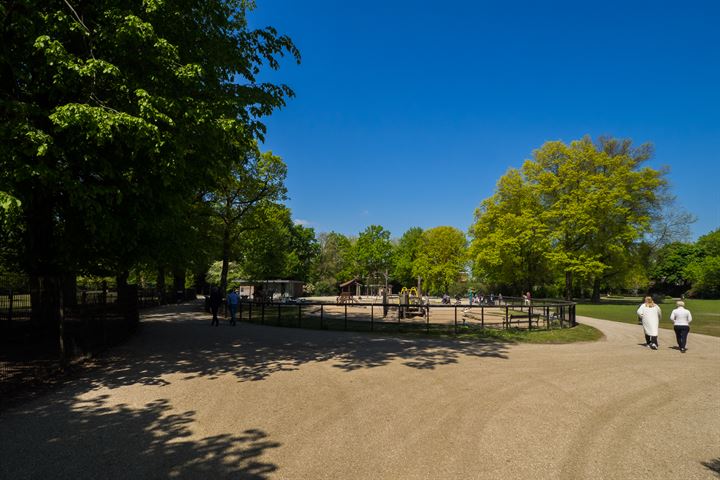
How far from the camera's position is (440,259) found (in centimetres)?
6738

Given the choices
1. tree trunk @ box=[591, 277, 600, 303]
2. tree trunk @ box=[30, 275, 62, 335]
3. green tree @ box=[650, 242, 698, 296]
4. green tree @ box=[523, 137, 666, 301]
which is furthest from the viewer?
green tree @ box=[650, 242, 698, 296]

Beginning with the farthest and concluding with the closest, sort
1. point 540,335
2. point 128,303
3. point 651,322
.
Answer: point 540,335
point 128,303
point 651,322

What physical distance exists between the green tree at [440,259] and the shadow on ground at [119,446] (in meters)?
58.1

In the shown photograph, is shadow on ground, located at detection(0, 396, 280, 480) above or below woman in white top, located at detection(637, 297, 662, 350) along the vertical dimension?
below

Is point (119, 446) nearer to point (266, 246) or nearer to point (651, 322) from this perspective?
point (651, 322)

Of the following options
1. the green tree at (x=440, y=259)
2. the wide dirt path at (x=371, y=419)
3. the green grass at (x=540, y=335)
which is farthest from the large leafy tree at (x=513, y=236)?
the wide dirt path at (x=371, y=419)

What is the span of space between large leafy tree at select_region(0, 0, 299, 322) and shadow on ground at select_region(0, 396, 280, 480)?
11.8 feet

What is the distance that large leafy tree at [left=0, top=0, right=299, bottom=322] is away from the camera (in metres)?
7.39

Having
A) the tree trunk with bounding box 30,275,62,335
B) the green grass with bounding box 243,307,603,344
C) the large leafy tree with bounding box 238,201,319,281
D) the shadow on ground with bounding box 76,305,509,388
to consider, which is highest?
the large leafy tree with bounding box 238,201,319,281

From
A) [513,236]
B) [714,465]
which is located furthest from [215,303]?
[513,236]

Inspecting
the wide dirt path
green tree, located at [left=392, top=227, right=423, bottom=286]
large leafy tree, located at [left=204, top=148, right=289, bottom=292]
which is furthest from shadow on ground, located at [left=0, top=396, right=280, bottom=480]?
green tree, located at [left=392, top=227, right=423, bottom=286]

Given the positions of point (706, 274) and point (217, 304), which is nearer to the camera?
point (217, 304)

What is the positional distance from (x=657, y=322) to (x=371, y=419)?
11401 millimetres

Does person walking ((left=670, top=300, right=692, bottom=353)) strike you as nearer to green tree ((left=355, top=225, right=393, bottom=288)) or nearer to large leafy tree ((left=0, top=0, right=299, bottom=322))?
Answer: large leafy tree ((left=0, top=0, right=299, bottom=322))
